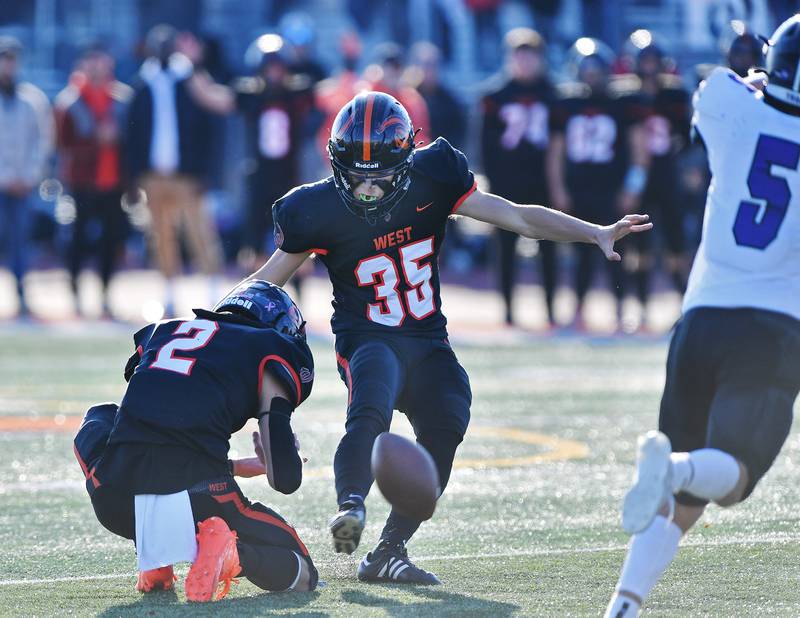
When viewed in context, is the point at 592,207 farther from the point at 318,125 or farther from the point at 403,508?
the point at 403,508

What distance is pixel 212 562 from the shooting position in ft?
15.1

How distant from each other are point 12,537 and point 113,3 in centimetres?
1669

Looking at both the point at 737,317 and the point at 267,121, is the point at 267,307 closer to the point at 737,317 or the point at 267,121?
the point at 737,317

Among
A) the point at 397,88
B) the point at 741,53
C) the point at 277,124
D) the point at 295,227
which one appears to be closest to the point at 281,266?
the point at 295,227

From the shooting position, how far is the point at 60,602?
462cm

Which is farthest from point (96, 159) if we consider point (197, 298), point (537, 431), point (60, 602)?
point (60, 602)

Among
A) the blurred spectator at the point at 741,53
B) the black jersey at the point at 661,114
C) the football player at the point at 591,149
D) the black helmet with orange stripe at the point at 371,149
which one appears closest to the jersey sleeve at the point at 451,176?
the black helmet with orange stripe at the point at 371,149

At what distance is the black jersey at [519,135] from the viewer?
12.4 metres

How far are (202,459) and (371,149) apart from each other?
104 centimetres

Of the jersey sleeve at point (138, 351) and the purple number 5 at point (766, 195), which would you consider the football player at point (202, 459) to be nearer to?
the jersey sleeve at point (138, 351)

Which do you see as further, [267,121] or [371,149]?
[267,121]

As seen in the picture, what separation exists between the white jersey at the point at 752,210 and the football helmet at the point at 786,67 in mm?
42

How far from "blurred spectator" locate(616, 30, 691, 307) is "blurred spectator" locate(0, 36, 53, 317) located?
4.49 meters

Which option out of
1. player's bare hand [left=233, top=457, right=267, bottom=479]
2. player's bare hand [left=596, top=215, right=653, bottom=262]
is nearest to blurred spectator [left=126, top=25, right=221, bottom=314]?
player's bare hand [left=233, top=457, right=267, bottom=479]
